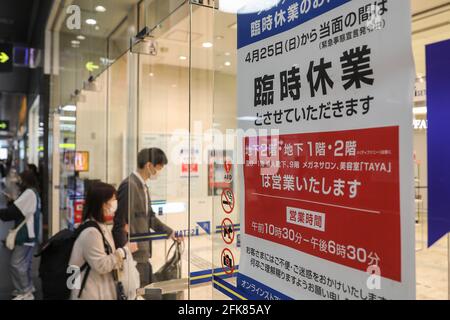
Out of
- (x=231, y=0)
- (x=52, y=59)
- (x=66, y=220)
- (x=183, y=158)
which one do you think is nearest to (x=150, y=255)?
(x=183, y=158)

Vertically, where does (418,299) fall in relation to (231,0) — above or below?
below

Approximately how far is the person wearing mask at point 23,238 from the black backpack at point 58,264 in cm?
178

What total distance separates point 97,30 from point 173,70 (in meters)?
0.90

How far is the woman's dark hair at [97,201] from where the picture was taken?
7.66 feet

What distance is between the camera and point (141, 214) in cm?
257

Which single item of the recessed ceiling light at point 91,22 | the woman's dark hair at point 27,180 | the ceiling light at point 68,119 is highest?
the recessed ceiling light at point 91,22

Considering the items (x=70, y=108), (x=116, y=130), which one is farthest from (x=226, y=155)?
(x=70, y=108)

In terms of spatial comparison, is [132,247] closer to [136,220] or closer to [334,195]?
[136,220]

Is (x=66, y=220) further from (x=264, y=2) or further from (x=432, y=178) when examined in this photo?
(x=432, y=178)

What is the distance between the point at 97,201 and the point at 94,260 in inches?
14.6

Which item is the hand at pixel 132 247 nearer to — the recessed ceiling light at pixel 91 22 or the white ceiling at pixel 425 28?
the recessed ceiling light at pixel 91 22

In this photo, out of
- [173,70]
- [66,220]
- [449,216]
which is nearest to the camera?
[449,216]

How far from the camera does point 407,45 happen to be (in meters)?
0.69
